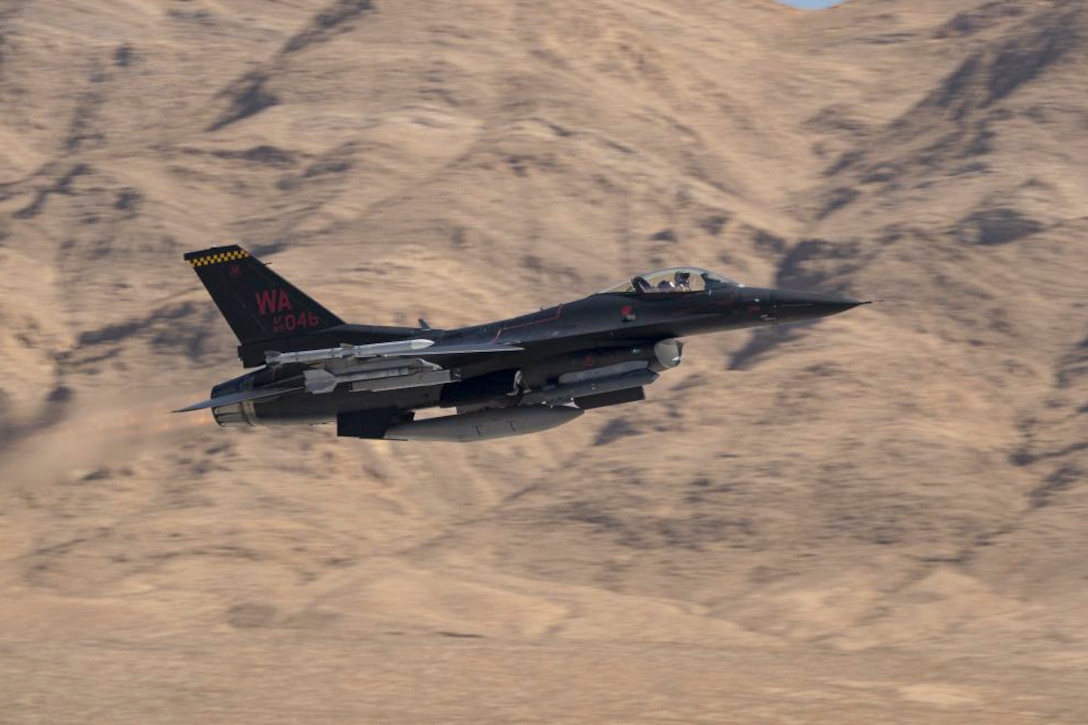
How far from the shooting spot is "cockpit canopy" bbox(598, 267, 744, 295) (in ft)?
123

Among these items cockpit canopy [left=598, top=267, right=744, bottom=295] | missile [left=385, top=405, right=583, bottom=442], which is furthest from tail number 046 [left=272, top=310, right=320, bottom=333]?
cockpit canopy [left=598, top=267, right=744, bottom=295]

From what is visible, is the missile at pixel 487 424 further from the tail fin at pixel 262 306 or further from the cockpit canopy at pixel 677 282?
the tail fin at pixel 262 306

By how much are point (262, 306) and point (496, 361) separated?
19.3 ft

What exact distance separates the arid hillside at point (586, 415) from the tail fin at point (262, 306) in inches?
385

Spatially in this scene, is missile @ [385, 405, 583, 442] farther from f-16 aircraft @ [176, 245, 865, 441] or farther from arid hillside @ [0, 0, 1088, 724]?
arid hillside @ [0, 0, 1088, 724]

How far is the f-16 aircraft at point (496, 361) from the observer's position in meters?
37.0

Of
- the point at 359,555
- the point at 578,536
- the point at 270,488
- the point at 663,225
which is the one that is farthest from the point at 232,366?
the point at 663,225

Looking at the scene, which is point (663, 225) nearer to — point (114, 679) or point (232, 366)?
point (232, 366)

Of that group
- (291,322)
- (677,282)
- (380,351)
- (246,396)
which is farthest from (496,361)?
(246,396)

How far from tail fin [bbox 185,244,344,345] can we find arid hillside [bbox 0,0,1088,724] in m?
9.78

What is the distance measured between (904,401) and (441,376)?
1591 inches

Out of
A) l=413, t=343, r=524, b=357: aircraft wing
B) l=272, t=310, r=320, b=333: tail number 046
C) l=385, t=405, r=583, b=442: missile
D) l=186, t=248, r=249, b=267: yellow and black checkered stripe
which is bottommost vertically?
l=385, t=405, r=583, b=442: missile

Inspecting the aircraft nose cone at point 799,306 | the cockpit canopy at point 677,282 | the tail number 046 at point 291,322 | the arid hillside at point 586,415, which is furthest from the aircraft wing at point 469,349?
the arid hillside at point 586,415

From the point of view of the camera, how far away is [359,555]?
219 ft
